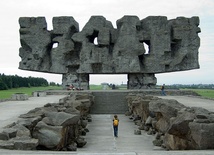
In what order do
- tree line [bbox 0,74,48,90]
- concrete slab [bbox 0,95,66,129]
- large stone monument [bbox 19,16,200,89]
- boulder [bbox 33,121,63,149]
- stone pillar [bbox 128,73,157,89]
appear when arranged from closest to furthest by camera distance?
boulder [bbox 33,121,63,149] < concrete slab [bbox 0,95,66,129] < large stone monument [bbox 19,16,200,89] < stone pillar [bbox 128,73,157,89] < tree line [bbox 0,74,48,90]

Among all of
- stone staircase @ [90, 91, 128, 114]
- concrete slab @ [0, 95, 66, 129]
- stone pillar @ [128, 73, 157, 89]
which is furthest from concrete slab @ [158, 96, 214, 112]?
stone pillar @ [128, 73, 157, 89]

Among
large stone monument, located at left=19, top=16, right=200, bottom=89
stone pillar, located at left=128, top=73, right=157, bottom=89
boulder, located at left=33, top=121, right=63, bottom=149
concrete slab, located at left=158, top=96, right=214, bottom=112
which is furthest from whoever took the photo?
stone pillar, located at left=128, top=73, right=157, bottom=89

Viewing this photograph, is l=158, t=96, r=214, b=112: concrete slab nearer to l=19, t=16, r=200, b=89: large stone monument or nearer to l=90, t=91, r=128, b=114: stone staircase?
l=90, t=91, r=128, b=114: stone staircase

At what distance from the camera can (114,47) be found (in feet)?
102

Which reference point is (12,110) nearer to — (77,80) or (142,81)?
(77,80)

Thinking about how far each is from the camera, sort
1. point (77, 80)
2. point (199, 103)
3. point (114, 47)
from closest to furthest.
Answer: point (199, 103)
point (114, 47)
point (77, 80)

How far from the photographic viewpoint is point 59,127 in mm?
6895

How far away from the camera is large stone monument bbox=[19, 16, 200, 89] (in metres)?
30.6

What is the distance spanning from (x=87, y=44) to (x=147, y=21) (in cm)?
640

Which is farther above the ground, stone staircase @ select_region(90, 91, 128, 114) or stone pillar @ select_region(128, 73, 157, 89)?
stone pillar @ select_region(128, 73, 157, 89)

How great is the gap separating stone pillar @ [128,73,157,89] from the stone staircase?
7.08 m

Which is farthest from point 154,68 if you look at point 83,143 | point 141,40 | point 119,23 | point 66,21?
point 83,143

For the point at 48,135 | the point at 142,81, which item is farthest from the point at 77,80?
the point at 48,135

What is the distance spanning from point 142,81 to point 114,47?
462cm
